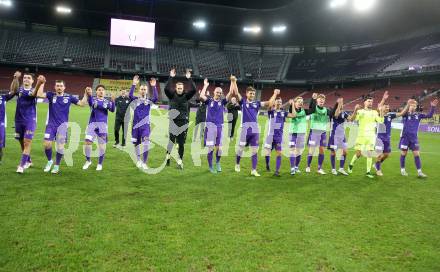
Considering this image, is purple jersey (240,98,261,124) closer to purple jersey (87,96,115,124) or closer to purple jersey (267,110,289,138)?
purple jersey (267,110,289,138)

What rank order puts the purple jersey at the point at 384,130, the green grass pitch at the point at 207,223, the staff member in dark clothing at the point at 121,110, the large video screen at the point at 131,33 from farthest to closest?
the large video screen at the point at 131,33 → the staff member in dark clothing at the point at 121,110 → the purple jersey at the point at 384,130 → the green grass pitch at the point at 207,223

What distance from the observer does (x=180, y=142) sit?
10.3m

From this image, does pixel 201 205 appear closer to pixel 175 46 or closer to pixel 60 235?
pixel 60 235

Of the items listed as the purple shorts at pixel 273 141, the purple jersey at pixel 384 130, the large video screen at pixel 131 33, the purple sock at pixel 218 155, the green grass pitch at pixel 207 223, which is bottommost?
the green grass pitch at pixel 207 223

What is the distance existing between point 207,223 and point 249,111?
5.12 meters

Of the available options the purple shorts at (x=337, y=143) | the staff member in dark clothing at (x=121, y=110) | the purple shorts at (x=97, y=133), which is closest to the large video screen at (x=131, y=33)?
the staff member in dark clothing at (x=121, y=110)

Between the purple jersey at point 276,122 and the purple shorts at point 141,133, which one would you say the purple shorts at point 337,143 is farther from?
the purple shorts at point 141,133

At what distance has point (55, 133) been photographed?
28.6 feet

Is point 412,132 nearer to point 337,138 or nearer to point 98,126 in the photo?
point 337,138

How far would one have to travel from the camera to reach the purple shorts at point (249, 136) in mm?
10070

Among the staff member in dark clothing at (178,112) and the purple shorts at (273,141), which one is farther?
the purple shorts at (273,141)

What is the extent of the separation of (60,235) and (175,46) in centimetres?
6242

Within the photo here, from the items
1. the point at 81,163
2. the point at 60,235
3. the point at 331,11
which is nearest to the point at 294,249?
the point at 60,235

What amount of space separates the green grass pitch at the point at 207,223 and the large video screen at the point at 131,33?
4393cm
